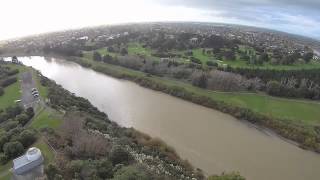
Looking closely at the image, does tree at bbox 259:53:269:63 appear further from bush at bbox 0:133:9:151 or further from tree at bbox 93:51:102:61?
bush at bbox 0:133:9:151

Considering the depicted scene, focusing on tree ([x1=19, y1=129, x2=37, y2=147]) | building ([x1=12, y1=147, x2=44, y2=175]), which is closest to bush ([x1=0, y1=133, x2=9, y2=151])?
tree ([x1=19, y1=129, x2=37, y2=147])

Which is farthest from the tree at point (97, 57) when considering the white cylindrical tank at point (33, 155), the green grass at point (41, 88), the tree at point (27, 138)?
the white cylindrical tank at point (33, 155)

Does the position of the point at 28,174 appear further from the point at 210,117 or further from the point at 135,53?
the point at 135,53

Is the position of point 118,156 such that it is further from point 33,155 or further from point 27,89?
point 27,89

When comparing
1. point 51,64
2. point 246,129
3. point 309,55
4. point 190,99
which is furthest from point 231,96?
point 51,64

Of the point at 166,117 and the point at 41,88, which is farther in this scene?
the point at 41,88

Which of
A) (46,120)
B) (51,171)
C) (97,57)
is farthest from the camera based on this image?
(97,57)

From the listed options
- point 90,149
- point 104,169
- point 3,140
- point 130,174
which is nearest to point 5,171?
point 3,140
